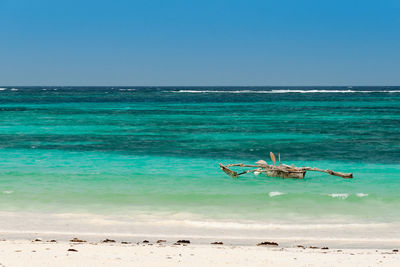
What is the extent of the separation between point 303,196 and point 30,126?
33420 mm

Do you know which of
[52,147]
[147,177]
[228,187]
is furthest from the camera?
[52,147]

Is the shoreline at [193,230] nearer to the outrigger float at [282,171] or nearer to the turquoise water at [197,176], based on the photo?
the turquoise water at [197,176]

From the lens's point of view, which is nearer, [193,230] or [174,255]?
[174,255]

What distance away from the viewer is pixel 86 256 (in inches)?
379

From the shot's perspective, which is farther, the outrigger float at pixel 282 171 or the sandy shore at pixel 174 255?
the outrigger float at pixel 282 171

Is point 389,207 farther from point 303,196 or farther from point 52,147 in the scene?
point 52,147

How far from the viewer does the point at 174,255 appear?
9.80m

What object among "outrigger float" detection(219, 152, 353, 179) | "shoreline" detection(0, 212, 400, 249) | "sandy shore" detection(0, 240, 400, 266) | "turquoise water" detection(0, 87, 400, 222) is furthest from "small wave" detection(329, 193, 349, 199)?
"sandy shore" detection(0, 240, 400, 266)

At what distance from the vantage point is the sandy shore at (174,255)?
928cm

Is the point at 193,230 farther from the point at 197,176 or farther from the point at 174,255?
the point at 197,176

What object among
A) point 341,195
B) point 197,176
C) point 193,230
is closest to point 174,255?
point 193,230

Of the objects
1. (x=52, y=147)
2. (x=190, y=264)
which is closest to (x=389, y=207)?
(x=190, y=264)

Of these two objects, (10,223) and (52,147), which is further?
(52,147)

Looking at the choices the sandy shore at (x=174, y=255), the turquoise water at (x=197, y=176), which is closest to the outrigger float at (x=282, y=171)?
the turquoise water at (x=197, y=176)
